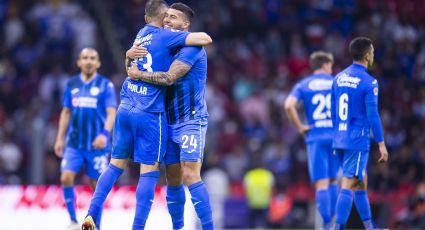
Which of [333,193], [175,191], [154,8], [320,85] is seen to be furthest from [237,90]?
[154,8]

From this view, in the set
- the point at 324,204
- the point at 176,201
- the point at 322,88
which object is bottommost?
the point at 324,204

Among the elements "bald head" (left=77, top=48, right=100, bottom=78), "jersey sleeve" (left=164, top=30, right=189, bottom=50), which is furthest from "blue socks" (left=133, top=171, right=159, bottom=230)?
"bald head" (left=77, top=48, right=100, bottom=78)

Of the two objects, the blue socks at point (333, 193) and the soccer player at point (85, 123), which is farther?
the blue socks at point (333, 193)

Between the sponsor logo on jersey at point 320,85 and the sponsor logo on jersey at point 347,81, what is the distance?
1876 mm

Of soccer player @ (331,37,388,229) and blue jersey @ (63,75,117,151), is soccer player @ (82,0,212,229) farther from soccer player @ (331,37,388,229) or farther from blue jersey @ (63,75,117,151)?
blue jersey @ (63,75,117,151)

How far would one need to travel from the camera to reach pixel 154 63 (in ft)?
37.0

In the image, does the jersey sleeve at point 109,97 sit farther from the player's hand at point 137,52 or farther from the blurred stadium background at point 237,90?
the blurred stadium background at point 237,90

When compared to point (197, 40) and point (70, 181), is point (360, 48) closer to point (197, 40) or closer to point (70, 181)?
point (197, 40)

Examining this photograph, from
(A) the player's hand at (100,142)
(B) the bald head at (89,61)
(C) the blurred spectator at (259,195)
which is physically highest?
(B) the bald head at (89,61)

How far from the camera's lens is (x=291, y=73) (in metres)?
24.7

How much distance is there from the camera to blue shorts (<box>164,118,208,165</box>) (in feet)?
36.8

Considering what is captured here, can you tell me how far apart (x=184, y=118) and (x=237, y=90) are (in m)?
13.1

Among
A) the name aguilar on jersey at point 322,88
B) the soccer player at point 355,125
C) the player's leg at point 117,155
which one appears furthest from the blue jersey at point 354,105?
the player's leg at point 117,155

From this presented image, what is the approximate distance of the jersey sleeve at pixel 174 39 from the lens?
11203 mm
